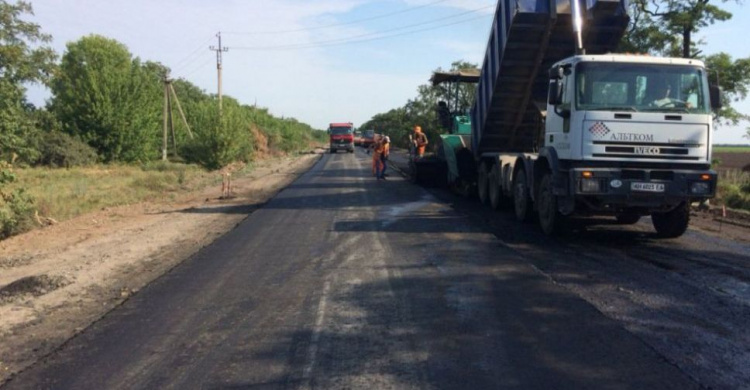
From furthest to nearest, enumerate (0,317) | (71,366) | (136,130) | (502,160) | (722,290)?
(136,130) → (502,160) → (722,290) → (0,317) → (71,366)

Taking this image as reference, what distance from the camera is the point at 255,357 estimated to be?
4941 millimetres

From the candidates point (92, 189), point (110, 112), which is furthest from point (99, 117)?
point (92, 189)

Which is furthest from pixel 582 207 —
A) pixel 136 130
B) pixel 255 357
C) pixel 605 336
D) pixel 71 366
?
pixel 136 130

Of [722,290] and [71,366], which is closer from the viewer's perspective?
[71,366]

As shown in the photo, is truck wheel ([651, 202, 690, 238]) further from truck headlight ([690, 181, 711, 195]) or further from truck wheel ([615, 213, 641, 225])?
truck wheel ([615, 213, 641, 225])

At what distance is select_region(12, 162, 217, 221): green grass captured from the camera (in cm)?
1807

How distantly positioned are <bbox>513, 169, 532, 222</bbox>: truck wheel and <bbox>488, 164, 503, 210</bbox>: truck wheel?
172cm

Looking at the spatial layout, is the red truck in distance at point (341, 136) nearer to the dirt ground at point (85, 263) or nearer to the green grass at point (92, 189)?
the green grass at point (92, 189)

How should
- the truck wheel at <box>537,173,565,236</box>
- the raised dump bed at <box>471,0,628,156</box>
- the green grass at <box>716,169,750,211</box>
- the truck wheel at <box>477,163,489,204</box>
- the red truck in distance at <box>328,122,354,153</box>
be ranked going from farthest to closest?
the red truck in distance at <box>328,122,354,153</box> → the green grass at <box>716,169,750,211</box> → the truck wheel at <box>477,163,489,204</box> → the raised dump bed at <box>471,0,628,156</box> → the truck wheel at <box>537,173,565,236</box>

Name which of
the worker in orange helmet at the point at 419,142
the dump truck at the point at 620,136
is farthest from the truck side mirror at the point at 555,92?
the worker in orange helmet at the point at 419,142

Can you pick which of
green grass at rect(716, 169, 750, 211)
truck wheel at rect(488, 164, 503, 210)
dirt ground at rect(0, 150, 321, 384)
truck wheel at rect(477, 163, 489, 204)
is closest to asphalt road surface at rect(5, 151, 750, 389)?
dirt ground at rect(0, 150, 321, 384)

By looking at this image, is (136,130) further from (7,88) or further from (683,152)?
(683,152)

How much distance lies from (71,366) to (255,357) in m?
1.38

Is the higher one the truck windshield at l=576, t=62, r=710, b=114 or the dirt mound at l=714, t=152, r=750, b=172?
the truck windshield at l=576, t=62, r=710, b=114
